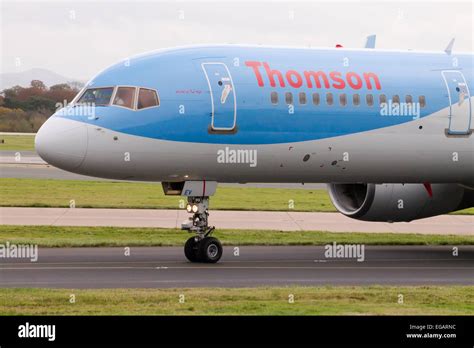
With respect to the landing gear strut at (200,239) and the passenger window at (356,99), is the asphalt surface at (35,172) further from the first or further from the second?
the landing gear strut at (200,239)

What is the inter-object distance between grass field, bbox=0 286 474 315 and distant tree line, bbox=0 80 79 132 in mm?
42817

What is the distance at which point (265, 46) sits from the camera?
25188 mm

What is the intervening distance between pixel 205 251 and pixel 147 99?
324cm

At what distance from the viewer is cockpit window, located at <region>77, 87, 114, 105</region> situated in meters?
23.1

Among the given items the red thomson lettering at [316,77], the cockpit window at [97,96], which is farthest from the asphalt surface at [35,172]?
the cockpit window at [97,96]

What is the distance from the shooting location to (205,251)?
23484 mm

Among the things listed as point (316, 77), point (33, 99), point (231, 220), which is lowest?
point (231, 220)

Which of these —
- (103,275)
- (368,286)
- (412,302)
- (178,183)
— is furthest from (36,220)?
(412,302)

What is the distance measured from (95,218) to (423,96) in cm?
1092

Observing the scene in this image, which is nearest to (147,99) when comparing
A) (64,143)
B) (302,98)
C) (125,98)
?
(125,98)

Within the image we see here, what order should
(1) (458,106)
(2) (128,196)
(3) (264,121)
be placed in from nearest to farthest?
(3) (264,121)
(1) (458,106)
(2) (128,196)

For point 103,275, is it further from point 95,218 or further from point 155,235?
point 95,218

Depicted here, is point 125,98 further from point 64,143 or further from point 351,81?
point 351,81

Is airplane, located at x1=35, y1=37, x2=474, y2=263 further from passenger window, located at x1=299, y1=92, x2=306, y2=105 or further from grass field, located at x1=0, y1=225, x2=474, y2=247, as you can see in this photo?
grass field, located at x1=0, y1=225, x2=474, y2=247
